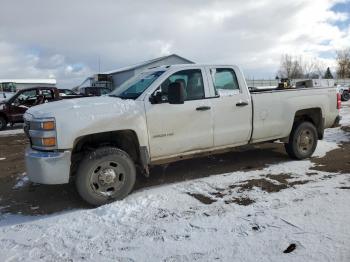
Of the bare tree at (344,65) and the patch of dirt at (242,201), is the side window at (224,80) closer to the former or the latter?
the patch of dirt at (242,201)

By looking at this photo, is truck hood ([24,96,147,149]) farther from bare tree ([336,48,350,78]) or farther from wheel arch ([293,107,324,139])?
bare tree ([336,48,350,78])

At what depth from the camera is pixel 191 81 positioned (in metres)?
6.18

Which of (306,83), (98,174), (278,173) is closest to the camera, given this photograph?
(98,174)

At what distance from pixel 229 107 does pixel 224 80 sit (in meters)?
0.50

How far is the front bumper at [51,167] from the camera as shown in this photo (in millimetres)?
4922

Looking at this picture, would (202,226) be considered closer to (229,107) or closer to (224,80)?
(229,107)

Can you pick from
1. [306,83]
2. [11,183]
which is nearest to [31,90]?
[11,183]

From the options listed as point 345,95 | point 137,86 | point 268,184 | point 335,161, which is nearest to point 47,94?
point 137,86

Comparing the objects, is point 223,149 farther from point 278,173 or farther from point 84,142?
point 84,142

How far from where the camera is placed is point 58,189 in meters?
6.16

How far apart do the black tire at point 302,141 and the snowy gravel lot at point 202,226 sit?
4.55ft

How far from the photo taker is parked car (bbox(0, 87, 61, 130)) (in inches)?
637

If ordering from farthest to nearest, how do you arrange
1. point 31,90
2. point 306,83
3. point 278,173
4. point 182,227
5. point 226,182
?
point 31,90 → point 306,83 → point 278,173 → point 226,182 → point 182,227

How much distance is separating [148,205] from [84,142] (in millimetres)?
1264
